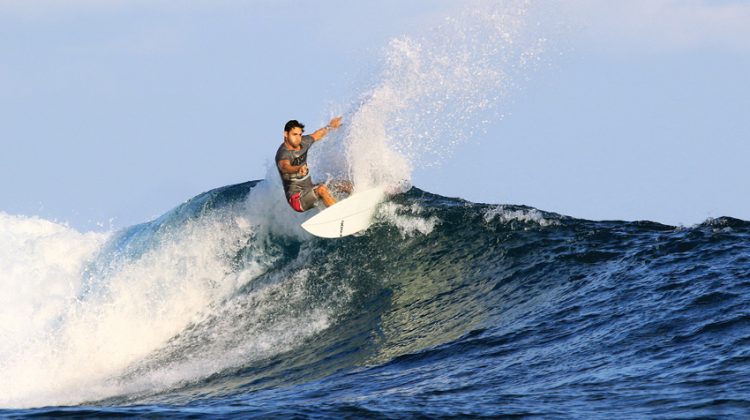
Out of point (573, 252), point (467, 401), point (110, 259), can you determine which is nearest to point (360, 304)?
point (573, 252)

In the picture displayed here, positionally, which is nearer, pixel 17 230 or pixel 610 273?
pixel 610 273

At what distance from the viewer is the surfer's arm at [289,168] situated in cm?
1254

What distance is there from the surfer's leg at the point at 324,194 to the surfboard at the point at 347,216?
9 cm

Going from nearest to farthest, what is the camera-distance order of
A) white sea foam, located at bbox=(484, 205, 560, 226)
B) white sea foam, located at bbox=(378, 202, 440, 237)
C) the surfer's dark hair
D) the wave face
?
1. the wave face
2. the surfer's dark hair
3. white sea foam, located at bbox=(484, 205, 560, 226)
4. white sea foam, located at bbox=(378, 202, 440, 237)

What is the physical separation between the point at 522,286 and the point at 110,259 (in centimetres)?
940

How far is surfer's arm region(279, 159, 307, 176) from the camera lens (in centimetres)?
1254

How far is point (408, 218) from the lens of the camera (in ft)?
47.2

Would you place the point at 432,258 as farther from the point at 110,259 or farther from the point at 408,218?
the point at 110,259

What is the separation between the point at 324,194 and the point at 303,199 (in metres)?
0.33

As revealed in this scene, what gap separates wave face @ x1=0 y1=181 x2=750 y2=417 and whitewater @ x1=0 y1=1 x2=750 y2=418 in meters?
0.03

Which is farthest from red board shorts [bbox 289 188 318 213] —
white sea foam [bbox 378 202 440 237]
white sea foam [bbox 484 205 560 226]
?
white sea foam [bbox 484 205 560 226]

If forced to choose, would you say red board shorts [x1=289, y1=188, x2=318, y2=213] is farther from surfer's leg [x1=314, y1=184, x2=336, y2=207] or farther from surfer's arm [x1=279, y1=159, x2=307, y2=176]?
surfer's arm [x1=279, y1=159, x2=307, y2=176]

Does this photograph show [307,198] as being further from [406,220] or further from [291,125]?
[406,220]

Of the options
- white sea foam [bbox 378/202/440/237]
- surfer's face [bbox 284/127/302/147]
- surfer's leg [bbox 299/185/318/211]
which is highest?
surfer's face [bbox 284/127/302/147]
